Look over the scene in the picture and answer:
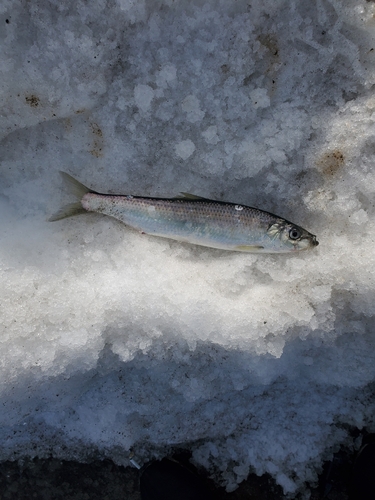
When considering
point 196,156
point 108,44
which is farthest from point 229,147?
point 108,44

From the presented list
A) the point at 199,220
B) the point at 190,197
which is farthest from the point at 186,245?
the point at 190,197

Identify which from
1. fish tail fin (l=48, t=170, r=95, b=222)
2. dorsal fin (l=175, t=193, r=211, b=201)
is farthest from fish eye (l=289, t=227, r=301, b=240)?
fish tail fin (l=48, t=170, r=95, b=222)

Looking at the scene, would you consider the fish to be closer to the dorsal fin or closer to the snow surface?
the dorsal fin

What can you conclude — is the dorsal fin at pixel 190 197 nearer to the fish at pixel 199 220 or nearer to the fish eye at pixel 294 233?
the fish at pixel 199 220

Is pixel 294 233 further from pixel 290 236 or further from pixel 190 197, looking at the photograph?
pixel 190 197

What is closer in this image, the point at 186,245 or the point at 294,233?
the point at 294,233

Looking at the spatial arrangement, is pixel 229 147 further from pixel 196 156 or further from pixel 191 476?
pixel 191 476
